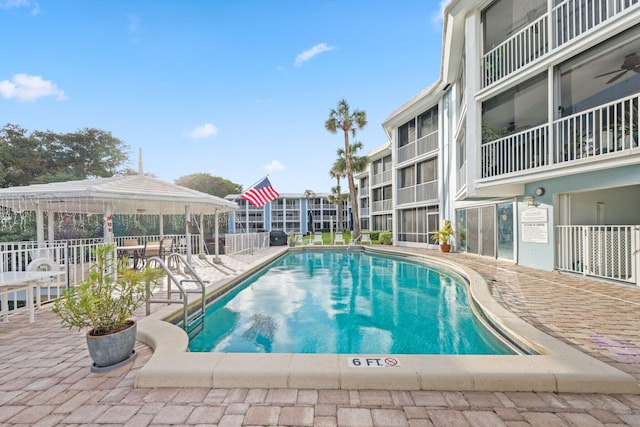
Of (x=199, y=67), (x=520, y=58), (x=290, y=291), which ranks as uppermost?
(x=199, y=67)

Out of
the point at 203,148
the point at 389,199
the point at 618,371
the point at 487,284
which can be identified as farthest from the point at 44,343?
the point at 203,148

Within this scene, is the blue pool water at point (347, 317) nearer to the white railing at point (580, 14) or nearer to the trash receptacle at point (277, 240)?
the white railing at point (580, 14)

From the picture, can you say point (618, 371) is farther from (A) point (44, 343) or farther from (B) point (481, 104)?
(B) point (481, 104)

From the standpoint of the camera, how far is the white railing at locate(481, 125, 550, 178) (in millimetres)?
7305

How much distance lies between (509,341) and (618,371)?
1341 millimetres

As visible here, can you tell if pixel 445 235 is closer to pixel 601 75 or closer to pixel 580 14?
pixel 601 75

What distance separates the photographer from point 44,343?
3713 millimetres

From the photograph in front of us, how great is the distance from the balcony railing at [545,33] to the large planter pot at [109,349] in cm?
1019

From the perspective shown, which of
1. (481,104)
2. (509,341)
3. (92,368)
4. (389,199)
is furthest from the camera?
(389,199)

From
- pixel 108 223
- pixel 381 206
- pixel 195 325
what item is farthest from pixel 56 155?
pixel 381 206

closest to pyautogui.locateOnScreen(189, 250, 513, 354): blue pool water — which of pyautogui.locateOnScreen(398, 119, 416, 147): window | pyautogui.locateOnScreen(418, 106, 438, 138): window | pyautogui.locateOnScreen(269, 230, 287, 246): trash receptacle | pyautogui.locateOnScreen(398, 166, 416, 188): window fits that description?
pyautogui.locateOnScreen(269, 230, 287, 246): trash receptacle

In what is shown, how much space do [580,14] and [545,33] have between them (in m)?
0.82

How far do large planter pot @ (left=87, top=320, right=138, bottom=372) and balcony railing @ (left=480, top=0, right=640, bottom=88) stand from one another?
1019cm

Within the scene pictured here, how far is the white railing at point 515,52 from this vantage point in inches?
290
